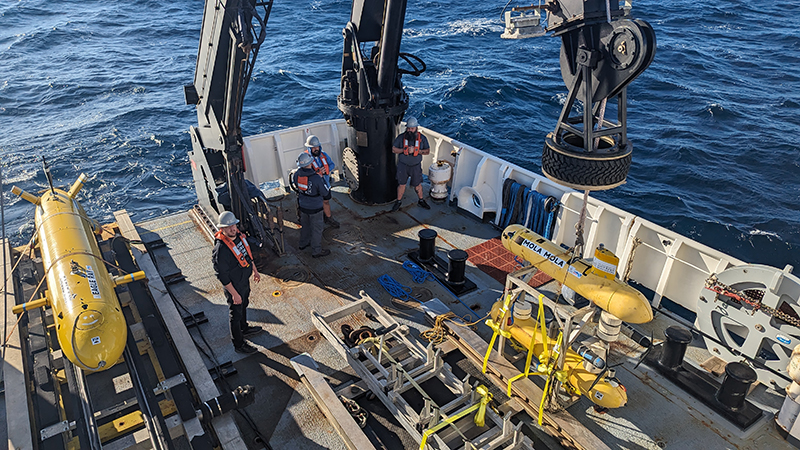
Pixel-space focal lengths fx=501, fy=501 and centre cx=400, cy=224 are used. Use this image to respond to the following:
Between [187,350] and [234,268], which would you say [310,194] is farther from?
[187,350]

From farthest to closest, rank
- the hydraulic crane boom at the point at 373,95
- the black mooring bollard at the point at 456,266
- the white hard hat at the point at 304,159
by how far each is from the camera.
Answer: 1. the hydraulic crane boom at the point at 373,95
2. the white hard hat at the point at 304,159
3. the black mooring bollard at the point at 456,266

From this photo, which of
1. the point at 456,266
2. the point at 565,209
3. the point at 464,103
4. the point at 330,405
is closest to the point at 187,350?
the point at 330,405

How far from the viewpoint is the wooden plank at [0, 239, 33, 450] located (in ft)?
16.5

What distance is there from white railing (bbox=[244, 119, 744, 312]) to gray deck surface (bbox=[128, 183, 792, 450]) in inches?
25.0

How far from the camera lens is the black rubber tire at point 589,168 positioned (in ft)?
15.7

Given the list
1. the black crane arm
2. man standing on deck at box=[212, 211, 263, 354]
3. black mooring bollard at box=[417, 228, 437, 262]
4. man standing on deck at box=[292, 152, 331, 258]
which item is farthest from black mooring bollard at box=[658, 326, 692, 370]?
the black crane arm

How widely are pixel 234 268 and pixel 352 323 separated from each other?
2013 mm

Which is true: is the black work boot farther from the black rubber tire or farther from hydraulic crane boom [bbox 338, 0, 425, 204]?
the black rubber tire

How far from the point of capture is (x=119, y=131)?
20.1m

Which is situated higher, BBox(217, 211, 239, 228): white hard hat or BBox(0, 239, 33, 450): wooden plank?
BBox(217, 211, 239, 228): white hard hat

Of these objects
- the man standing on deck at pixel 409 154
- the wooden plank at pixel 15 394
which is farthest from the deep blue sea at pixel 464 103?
the wooden plank at pixel 15 394

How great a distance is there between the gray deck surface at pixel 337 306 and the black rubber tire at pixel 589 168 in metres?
3.07

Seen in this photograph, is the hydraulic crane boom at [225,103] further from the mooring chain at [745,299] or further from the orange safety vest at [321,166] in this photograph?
the mooring chain at [745,299]

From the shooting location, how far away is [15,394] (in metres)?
5.49
